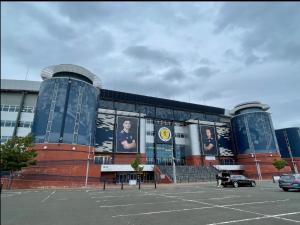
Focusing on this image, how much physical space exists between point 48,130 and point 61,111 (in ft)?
14.1

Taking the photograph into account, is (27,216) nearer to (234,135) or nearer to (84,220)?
(84,220)

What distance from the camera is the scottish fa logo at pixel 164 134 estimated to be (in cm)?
6028

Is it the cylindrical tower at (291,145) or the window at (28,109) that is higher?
the window at (28,109)

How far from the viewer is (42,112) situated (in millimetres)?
40375

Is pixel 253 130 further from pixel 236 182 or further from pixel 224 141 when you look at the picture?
pixel 236 182

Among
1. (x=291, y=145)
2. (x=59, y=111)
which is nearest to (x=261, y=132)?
(x=291, y=145)

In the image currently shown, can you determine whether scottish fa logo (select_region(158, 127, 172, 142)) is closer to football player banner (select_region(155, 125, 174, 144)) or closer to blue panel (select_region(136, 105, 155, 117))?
football player banner (select_region(155, 125, 174, 144))

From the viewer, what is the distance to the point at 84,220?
838 cm

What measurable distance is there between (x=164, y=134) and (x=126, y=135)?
13.4 m

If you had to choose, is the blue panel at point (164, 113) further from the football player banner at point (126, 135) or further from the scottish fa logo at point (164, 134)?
the football player banner at point (126, 135)

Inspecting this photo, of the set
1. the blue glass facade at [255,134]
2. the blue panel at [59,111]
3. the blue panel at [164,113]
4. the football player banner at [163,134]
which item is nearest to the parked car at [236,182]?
the blue panel at [59,111]

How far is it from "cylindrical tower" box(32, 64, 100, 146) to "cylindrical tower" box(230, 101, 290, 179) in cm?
4651

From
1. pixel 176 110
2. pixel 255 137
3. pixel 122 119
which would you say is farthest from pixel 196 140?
pixel 122 119

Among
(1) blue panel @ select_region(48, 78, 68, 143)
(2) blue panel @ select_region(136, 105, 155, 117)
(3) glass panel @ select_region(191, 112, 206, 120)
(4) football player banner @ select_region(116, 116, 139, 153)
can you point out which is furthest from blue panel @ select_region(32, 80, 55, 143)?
(3) glass panel @ select_region(191, 112, 206, 120)
